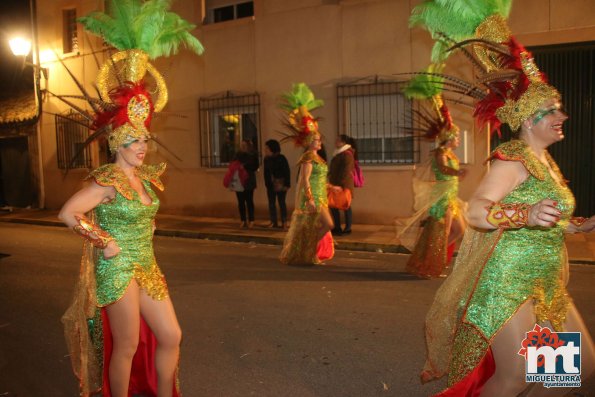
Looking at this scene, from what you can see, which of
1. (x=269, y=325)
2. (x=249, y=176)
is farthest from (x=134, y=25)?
(x=249, y=176)

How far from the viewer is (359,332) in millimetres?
5289

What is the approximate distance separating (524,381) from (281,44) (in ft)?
38.4

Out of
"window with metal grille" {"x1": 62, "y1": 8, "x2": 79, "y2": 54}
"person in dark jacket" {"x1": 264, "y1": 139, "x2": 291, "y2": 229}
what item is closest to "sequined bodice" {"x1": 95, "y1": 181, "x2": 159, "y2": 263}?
"person in dark jacket" {"x1": 264, "y1": 139, "x2": 291, "y2": 229}

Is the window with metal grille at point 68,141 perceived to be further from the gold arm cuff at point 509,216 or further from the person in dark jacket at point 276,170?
the gold arm cuff at point 509,216

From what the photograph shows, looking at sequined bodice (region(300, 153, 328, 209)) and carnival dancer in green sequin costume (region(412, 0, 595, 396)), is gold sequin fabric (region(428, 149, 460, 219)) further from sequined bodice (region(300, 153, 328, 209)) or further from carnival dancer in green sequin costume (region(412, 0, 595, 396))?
carnival dancer in green sequin costume (region(412, 0, 595, 396))

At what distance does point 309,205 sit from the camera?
26.0 feet

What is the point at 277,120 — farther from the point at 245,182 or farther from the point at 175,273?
the point at 175,273

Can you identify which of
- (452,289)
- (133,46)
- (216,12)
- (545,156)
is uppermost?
(216,12)

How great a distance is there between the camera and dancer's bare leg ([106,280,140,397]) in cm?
330

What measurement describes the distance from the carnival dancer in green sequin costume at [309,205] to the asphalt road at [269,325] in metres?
0.28

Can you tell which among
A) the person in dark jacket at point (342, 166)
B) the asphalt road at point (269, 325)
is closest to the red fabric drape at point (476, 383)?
the asphalt road at point (269, 325)

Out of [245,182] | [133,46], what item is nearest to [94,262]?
[133,46]

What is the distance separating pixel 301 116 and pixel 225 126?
6.87 meters

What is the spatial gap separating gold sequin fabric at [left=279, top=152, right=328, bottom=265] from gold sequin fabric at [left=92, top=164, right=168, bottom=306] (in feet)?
15.1
